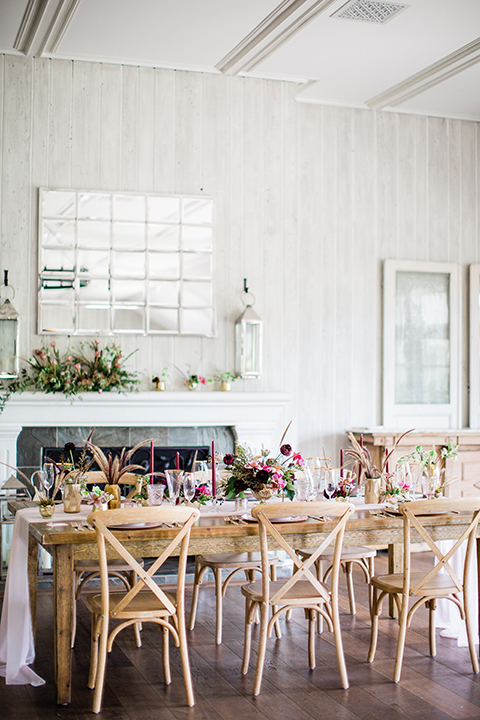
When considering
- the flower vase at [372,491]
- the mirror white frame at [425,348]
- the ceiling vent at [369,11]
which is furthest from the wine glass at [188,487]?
the mirror white frame at [425,348]

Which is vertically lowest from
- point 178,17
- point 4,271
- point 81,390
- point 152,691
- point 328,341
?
point 152,691

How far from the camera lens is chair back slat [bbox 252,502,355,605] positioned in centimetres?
340

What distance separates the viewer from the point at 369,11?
509 centimetres

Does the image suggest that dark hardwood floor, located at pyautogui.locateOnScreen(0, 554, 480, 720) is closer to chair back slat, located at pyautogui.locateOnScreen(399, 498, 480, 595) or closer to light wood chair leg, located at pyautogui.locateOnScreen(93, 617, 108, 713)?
light wood chair leg, located at pyautogui.locateOnScreen(93, 617, 108, 713)

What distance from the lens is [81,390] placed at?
18.8 ft

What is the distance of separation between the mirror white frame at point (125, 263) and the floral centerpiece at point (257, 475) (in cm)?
239

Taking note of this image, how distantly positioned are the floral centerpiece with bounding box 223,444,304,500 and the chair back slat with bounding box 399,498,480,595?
1.98ft

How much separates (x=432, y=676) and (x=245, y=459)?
4.47 feet

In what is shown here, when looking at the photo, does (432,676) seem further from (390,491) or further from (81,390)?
(81,390)

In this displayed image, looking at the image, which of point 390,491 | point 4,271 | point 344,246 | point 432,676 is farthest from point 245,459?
point 344,246

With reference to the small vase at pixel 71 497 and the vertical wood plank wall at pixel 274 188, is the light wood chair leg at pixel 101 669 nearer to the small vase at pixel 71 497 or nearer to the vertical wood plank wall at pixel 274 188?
the small vase at pixel 71 497

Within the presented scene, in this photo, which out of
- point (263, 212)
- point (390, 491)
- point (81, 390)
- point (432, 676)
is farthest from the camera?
point (263, 212)

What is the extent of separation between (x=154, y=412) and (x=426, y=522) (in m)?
2.66

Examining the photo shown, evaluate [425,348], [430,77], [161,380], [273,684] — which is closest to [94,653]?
[273,684]
